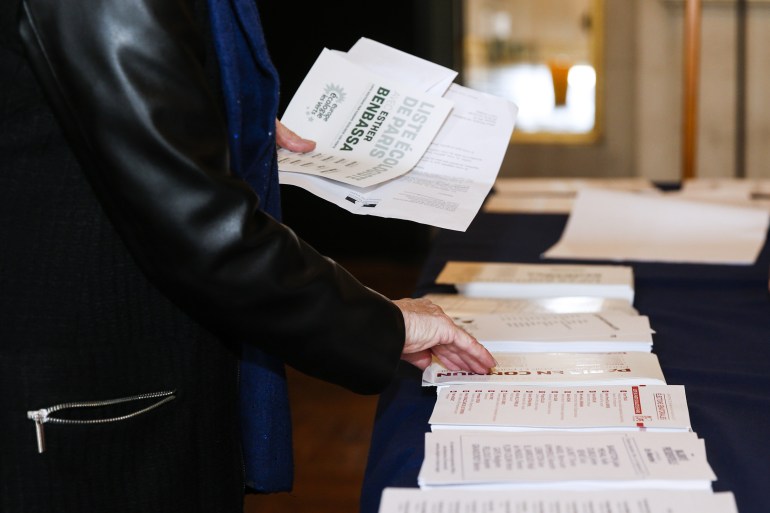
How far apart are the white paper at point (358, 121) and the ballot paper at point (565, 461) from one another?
371 millimetres

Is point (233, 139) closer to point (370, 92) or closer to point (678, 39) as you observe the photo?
point (370, 92)

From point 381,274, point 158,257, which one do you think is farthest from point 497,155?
point 381,274

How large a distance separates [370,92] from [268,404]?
426 mm

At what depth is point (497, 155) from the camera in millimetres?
1200

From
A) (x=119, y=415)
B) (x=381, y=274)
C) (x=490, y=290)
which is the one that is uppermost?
(x=119, y=415)

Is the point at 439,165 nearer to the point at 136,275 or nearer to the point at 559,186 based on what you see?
the point at 136,275

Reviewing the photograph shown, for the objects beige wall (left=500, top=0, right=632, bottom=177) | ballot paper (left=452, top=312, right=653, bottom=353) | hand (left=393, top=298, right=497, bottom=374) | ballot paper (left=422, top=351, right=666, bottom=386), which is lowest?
beige wall (left=500, top=0, right=632, bottom=177)

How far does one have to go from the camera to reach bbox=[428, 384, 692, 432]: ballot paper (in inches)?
35.6

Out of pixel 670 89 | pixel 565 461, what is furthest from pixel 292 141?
pixel 670 89

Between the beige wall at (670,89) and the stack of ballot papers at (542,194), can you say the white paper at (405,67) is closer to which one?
the stack of ballot papers at (542,194)

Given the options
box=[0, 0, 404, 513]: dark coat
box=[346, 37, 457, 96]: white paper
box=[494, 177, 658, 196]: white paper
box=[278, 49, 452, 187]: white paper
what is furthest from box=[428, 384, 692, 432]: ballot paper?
box=[494, 177, 658, 196]: white paper

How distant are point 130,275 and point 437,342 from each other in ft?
1.05

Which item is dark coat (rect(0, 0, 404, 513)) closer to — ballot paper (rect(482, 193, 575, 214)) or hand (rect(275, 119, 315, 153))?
hand (rect(275, 119, 315, 153))

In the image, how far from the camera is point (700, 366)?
45.1 inches
